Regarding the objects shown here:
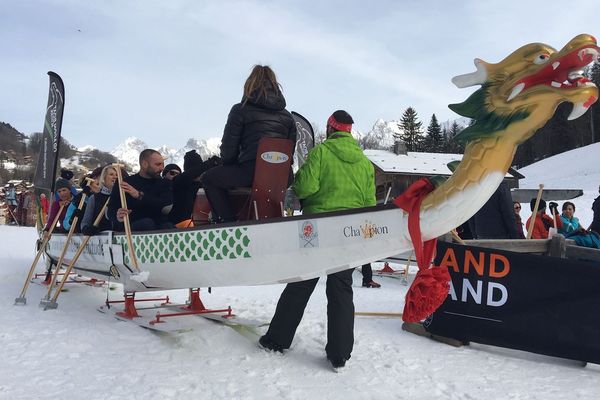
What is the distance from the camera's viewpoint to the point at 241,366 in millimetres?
3613

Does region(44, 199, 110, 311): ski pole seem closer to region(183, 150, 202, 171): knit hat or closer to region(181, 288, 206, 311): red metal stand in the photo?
region(183, 150, 202, 171): knit hat

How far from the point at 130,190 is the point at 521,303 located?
3766 mm

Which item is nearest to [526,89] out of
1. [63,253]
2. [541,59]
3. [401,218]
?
[541,59]

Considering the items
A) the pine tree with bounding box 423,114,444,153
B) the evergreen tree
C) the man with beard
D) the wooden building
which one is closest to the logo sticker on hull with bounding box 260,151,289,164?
the evergreen tree

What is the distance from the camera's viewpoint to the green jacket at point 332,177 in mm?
3604

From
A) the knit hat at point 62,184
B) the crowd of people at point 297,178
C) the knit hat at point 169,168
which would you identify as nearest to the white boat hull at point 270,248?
the crowd of people at point 297,178

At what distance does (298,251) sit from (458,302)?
6.41 ft

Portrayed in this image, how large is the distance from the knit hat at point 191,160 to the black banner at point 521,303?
2.62m

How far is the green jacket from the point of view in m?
3.60

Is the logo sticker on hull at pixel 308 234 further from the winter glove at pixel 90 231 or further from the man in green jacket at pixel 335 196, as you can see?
the winter glove at pixel 90 231

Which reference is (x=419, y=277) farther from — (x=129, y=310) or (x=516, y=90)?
(x=129, y=310)

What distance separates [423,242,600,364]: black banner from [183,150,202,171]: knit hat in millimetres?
2623

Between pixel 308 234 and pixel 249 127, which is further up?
pixel 249 127

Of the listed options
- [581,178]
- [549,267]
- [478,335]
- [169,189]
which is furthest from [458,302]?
[581,178]
